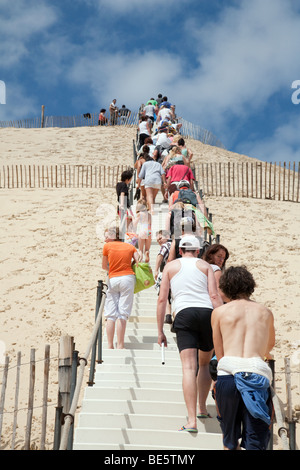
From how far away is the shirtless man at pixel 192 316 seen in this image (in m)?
4.05

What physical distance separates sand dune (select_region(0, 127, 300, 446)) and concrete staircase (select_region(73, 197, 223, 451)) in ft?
7.04

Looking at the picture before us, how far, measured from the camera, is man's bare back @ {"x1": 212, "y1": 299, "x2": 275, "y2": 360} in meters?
3.22

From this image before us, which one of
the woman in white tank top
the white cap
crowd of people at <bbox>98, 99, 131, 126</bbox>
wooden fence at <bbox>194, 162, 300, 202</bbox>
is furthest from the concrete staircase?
crowd of people at <bbox>98, 99, 131, 126</bbox>

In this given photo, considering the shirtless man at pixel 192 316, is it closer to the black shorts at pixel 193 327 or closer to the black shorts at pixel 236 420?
the black shorts at pixel 193 327

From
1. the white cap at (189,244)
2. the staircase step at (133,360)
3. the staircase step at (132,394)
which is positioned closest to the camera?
the white cap at (189,244)

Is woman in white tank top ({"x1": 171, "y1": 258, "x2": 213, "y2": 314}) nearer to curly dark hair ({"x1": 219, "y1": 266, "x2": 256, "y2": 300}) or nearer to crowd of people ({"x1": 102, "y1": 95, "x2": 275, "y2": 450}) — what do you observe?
crowd of people ({"x1": 102, "y1": 95, "x2": 275, "y2": 450})

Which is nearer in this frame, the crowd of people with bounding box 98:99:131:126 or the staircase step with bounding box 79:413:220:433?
the staircase step with bounding box 79:413:220:433

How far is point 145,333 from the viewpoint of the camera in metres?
6.77

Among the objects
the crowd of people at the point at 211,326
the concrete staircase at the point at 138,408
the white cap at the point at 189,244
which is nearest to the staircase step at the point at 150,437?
the concrete staircase at the point at 138,408

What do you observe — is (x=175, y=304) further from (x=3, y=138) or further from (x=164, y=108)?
(x=3, y=138)

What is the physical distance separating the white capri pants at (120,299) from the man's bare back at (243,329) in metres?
2.76

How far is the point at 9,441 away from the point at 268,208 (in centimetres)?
1274

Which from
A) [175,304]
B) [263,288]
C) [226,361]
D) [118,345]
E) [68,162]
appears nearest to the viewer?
[226,361]
